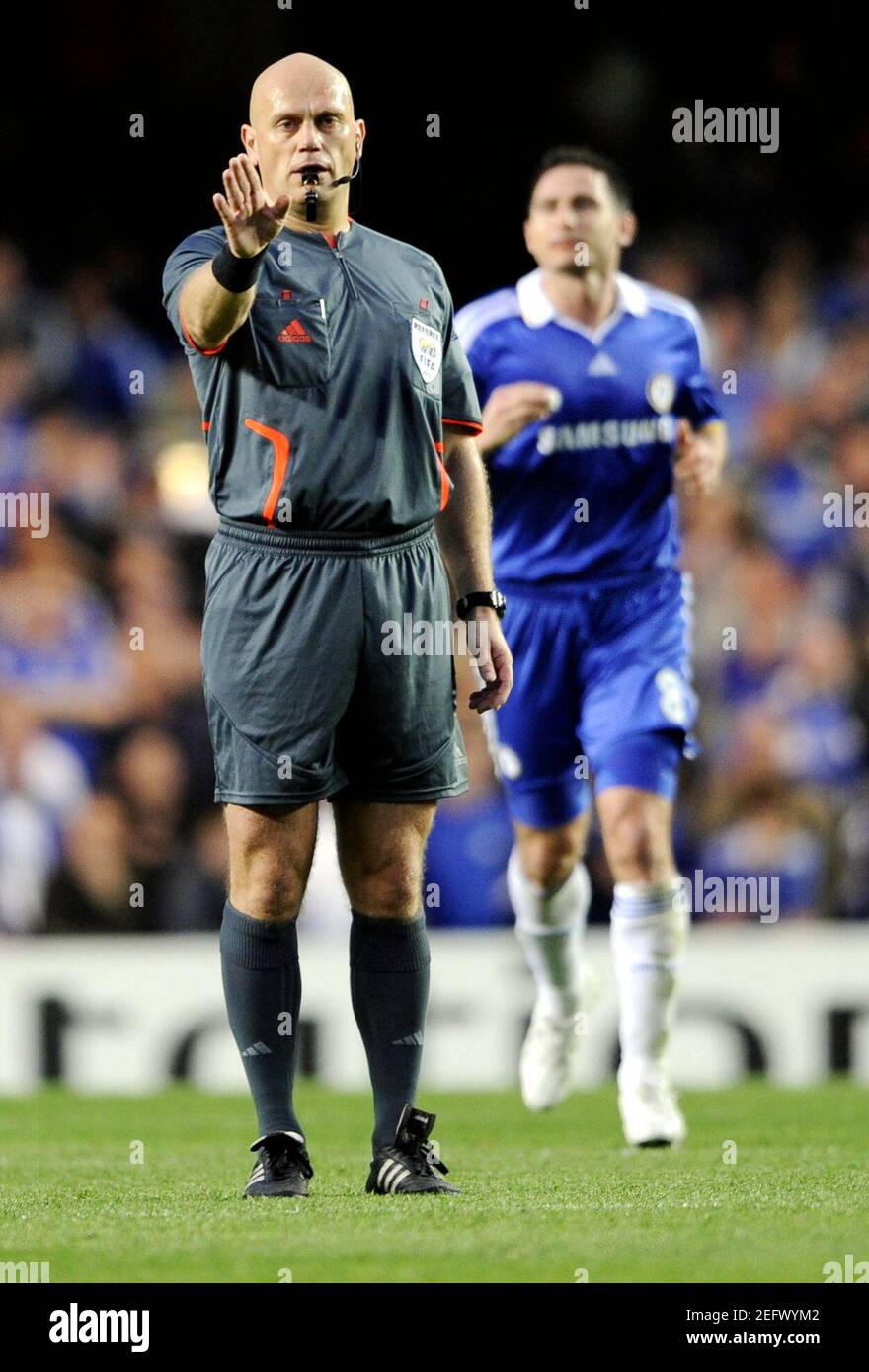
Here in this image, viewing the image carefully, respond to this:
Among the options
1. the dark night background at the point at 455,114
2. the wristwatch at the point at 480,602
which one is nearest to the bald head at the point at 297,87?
the wristwatch at the point at 480,602

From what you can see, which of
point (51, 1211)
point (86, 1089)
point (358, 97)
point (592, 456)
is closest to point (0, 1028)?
point (86, 1089)

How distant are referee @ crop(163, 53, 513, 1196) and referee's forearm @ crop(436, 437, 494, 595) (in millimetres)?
227

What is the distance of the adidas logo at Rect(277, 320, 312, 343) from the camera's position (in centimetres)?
432

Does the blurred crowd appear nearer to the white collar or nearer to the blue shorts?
the blue shorts

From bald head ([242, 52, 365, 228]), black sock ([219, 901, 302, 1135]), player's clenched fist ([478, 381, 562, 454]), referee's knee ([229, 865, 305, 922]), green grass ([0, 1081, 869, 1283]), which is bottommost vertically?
green grass ([0, 1081, 869, 1283])

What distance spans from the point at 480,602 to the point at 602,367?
1.87 m

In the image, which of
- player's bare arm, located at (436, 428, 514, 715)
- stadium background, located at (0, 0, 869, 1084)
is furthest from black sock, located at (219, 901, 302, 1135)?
stadium background, located at (0, 0, 869, 1084)

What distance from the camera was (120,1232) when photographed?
387cm

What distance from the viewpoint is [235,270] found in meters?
4.02

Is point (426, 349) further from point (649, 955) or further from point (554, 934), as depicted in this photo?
point (554, 934)

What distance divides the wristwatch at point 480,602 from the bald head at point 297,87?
40.3 inches

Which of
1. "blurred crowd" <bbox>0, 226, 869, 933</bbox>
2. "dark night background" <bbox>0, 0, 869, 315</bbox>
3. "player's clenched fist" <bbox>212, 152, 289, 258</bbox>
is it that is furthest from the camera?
"dark night background" <bbox>0, 0, 869, 315</bbox>

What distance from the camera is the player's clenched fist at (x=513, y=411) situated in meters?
5.96

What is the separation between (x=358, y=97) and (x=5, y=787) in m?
4.57
